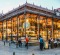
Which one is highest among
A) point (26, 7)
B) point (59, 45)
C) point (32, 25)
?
point (26, 7)

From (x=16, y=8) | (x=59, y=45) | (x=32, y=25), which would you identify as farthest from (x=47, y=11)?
(x=59, y=45)

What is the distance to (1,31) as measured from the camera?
62.8m

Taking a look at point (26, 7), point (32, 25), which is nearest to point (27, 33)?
point (32, 25)

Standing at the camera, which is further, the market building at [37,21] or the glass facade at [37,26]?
the glass facade at [37,26]

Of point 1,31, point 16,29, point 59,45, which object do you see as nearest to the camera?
point 59,45

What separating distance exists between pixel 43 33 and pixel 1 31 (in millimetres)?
15031

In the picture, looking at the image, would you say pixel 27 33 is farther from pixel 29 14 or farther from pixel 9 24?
pixel 9 24

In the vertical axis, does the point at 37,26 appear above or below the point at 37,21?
below

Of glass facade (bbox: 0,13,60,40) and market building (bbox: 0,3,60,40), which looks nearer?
market building (bbox: 0,3,60,40)

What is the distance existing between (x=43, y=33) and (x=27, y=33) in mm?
3221

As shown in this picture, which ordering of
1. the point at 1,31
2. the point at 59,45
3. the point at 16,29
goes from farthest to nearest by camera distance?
the point at 1,31, the point at 16,29, the point at 59,45

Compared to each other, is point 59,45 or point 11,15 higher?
point 11,15

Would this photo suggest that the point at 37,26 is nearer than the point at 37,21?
No

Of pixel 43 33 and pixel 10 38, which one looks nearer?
pixel 43 33
